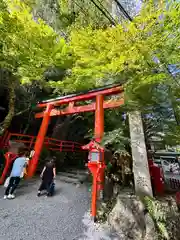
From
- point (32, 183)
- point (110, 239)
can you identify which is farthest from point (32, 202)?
point (110, 239)

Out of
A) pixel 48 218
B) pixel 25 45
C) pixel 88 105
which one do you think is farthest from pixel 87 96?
pixel 48 218

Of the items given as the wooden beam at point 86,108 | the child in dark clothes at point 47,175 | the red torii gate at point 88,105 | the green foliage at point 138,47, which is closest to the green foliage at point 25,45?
the red torii gate at point 88,105

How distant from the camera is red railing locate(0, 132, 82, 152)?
757cm

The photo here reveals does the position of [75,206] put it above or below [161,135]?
below

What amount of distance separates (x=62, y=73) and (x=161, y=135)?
714 cm

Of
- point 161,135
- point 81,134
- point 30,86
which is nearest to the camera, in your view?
point 161,135

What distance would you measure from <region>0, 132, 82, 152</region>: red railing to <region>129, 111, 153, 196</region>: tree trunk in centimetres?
559

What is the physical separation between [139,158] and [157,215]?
1.45 m

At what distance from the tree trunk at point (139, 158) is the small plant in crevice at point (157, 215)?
388mm

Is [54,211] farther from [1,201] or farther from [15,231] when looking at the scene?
[1,201]

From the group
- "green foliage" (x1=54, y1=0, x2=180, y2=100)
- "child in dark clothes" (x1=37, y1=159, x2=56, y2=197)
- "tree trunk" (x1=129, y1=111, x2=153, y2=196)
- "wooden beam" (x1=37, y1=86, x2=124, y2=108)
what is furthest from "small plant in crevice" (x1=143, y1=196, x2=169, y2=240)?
"wooden beam" (x1=37, y1=86, x2=124, y2=108)

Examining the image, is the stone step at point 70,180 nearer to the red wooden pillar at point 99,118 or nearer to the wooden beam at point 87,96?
the red wooden pillar at point 99,118

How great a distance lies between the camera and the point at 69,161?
437 inches

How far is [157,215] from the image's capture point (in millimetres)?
3389
